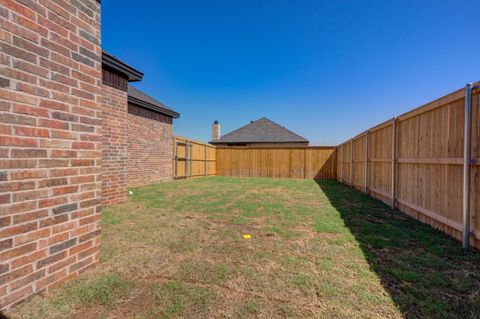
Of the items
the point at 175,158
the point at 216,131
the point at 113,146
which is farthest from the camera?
the point at 216,131

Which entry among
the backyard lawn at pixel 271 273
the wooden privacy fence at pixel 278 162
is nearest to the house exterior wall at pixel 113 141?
the backyard lawn at pixel 271 273

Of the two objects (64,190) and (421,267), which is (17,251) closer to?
(64,190)

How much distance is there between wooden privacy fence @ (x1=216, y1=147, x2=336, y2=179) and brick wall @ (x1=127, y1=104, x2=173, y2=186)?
15.4 ft

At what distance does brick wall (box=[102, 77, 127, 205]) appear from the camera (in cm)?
475

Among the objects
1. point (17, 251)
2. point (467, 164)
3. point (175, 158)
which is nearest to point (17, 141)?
point (17, 251)

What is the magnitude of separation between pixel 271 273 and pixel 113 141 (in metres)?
4.75

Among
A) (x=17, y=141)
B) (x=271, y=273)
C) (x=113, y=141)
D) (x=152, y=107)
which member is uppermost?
(x=152, y=107)

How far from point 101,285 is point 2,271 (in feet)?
2.19

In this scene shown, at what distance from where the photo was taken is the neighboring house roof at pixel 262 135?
19.9m

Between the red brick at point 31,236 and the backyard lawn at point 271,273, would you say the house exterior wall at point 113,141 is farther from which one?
the red brick at point 31,236

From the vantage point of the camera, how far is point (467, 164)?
8.71 feet

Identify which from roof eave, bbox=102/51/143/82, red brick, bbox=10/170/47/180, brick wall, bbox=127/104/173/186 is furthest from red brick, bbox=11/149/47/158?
brick wall, bbox=127/104/173/186

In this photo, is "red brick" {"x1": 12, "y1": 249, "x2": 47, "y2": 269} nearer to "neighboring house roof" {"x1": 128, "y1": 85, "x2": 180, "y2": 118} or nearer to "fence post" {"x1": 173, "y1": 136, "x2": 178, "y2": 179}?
"neighboring house roof" {"x1": 128, "y1": 85, "x2": 180, "y2": 118}

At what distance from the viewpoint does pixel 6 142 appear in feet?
4.71
